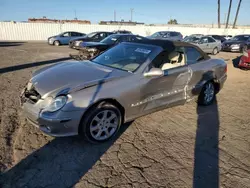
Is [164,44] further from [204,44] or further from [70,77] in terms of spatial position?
[204,44]

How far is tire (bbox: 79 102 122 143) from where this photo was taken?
9.95ft

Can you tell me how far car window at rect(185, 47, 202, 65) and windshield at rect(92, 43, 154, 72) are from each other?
1011 millimetres

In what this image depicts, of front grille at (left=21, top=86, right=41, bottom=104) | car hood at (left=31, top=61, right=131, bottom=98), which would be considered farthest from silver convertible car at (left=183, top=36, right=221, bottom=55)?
front grille at (left=21, top=86, right=41, bottom=104)

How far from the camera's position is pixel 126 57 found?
4.03m

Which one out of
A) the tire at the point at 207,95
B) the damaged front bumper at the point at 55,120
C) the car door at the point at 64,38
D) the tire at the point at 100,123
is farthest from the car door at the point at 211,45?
the damaged front bumper at the point at 55,120

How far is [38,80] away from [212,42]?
15216mm

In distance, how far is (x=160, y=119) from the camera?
4176mm

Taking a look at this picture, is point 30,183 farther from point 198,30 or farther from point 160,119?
point 198,30

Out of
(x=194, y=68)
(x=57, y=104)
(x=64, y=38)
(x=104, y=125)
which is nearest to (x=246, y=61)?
(x=194, y=68)

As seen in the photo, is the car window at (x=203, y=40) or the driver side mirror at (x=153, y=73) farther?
the car window at (x=203, y=40)

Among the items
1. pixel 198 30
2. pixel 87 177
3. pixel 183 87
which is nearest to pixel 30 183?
pixel 87 177

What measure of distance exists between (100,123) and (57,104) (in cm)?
72

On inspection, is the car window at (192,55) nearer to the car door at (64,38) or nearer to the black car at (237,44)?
the black car at (237,44)

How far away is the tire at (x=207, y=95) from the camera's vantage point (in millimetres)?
4855
